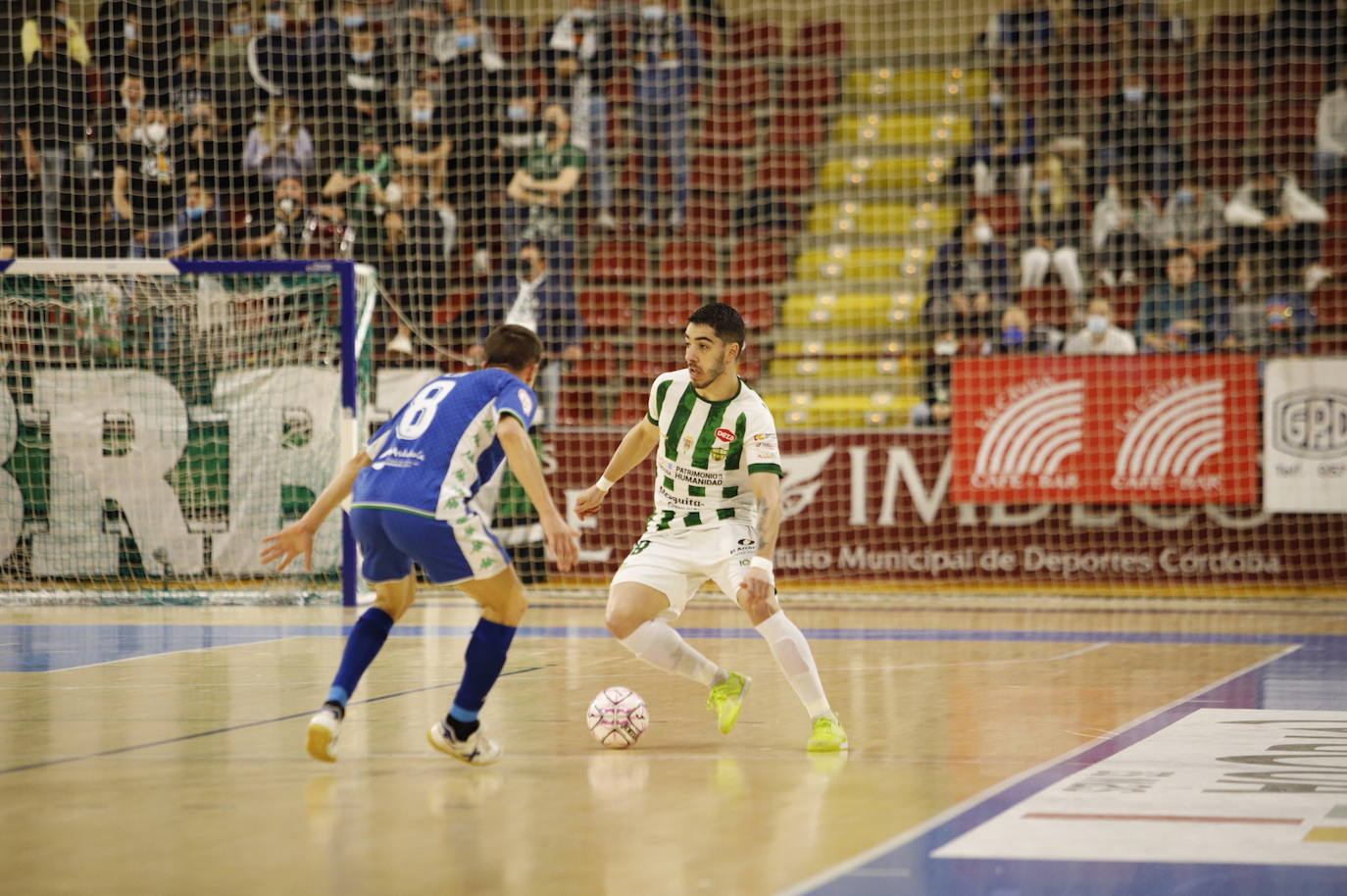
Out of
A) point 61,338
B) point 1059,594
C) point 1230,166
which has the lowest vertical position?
point 1059,594

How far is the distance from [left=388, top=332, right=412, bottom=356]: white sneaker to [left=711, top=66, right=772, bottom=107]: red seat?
5730mm

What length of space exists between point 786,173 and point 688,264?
2.34 metres

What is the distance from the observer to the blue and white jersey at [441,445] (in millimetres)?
6277

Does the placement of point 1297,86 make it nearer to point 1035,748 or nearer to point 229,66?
point 229,66

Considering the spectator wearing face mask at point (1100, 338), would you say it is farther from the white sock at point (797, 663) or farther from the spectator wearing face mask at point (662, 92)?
the white sock at point (797, 663)

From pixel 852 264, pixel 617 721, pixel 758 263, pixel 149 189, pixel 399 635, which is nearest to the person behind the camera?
pixel 617 721

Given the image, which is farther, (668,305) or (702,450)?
(668,305)

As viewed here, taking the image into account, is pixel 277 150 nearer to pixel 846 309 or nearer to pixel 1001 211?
pixel 846 309

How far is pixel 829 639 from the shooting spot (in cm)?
1182

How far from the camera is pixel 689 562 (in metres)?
7.25

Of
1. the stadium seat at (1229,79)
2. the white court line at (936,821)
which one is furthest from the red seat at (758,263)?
the white court line at (936,821)

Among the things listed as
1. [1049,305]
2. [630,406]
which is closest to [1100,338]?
[1049,305]

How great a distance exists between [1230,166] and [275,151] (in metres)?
11.1

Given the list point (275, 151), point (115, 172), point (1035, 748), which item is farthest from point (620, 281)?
point (1035, 748)
